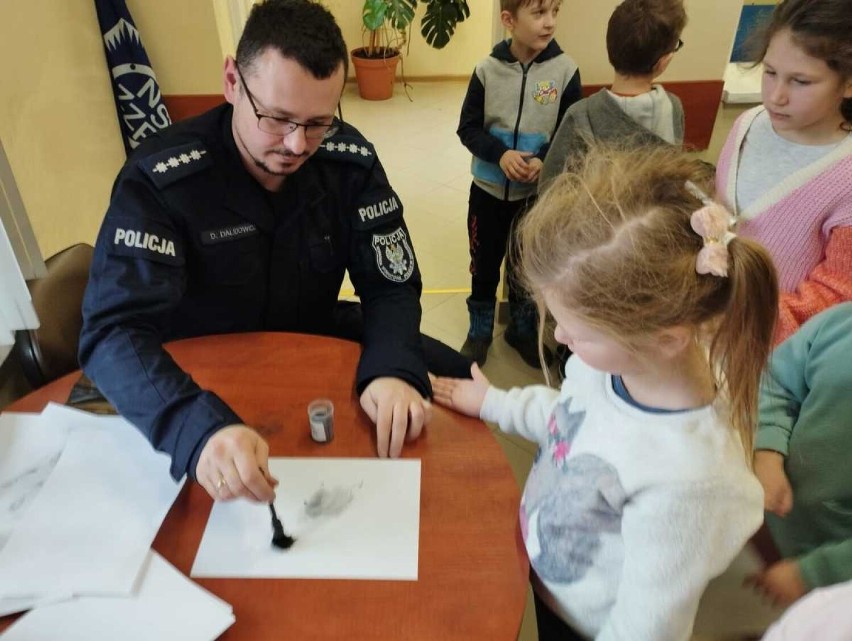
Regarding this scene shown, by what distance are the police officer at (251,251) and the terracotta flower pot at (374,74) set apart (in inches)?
148

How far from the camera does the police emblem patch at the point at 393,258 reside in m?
1.32

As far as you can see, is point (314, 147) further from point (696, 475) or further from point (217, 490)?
point (696, 475)

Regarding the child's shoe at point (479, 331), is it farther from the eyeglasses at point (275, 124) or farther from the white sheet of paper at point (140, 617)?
the white sheet of paper at point (140, 617)

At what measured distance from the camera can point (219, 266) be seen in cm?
122

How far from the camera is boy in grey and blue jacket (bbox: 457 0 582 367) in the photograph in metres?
1.91

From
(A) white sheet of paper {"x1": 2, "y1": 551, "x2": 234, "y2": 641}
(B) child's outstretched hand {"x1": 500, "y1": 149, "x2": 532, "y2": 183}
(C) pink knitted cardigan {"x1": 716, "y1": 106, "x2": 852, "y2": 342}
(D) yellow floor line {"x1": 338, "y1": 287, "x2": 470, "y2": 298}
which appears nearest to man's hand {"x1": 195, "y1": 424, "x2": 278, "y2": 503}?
(A) white sheet of paper {"x1": 2, "y1": 551, "x2": 234, "y2": 641}

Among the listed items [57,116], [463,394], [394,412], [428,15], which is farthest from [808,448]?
[428,15]

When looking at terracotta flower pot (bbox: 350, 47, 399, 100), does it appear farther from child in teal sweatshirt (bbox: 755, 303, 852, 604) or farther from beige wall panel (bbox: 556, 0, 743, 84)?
child in teal sweatshirt (bbox: 755, 303, 852, 604)

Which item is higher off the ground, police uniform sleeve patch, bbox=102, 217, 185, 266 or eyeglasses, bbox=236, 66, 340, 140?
eyeglasses, bbox=236, 66, 340, 140

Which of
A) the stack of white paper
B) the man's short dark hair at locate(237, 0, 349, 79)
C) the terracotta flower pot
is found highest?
the man's short dark hair at locate(237, 0, 349, 79)

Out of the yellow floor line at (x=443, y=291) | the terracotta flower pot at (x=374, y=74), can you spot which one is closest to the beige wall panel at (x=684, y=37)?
the yellow floor line at (x=443, y=291)

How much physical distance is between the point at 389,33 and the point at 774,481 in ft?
15.9

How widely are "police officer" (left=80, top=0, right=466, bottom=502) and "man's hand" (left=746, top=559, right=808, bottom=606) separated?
1.79ft

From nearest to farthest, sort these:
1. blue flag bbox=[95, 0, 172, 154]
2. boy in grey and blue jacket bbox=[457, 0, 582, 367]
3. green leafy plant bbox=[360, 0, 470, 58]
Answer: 1. boy in grey and blue jacket bbox=[457, 0, 582, 367]
2. blue flag bbox=[95, 0, 172, 154]
3. green leafy plant bbox=[360, 0, 470, 58]
